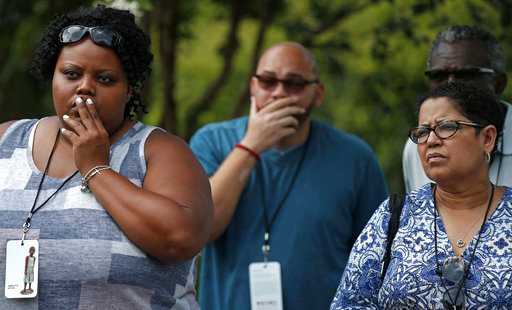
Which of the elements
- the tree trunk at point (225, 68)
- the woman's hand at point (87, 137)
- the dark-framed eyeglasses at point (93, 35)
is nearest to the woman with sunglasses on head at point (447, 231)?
the woman's hand at point (87, 137)

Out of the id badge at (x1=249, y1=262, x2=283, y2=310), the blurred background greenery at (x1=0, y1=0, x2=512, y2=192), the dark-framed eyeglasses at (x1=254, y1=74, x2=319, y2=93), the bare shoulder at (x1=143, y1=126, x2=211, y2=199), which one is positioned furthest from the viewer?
the blurred background greenery at (x1=0, y1=0, x2=512, y2=192)

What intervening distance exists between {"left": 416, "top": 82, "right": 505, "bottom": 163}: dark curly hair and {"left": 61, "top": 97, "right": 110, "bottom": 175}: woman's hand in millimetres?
1252

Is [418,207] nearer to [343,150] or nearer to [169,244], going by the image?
[169,244]

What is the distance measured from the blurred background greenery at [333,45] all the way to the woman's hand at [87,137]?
3.17 meters

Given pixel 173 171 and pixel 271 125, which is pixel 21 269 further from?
pixel 271 125

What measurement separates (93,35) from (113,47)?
77mm

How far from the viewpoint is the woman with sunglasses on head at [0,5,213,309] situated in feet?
8.18

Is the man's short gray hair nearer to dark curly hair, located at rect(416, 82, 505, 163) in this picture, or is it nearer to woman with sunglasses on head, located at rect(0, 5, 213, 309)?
dark curly hair, located at rect(416, 82, 505, 163)

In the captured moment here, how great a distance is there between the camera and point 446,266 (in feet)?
8.83

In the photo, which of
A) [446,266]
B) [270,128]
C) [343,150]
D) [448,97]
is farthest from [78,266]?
[343,150]

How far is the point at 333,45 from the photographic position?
767 cm

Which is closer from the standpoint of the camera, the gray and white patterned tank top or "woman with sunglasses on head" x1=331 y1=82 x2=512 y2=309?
the gray and white patterned tank top

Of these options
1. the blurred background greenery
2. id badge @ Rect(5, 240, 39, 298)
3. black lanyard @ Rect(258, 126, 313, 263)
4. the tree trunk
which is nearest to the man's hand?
black lanyard @ Rect(258, 126, 313, 263)

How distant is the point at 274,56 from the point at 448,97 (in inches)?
58.2
